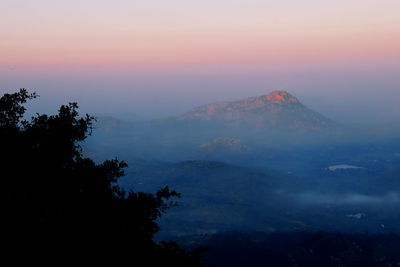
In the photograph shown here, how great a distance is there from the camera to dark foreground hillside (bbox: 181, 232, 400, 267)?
172 m

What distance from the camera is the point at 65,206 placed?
16.5 m

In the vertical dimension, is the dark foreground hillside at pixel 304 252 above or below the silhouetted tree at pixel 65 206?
below

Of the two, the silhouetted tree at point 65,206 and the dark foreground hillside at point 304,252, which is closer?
the silhouetted tree at point 65,206

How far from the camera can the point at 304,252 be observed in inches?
7224

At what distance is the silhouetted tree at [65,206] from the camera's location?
13.7 metres

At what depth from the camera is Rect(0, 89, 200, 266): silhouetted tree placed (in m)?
13.7

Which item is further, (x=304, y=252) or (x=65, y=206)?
(x=304, y=252)

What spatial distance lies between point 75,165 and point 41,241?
7988mm

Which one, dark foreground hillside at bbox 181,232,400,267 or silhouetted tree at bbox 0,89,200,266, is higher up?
silhouetted tree at bbox 0,89,200,266

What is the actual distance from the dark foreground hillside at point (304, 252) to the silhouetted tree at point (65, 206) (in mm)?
153921

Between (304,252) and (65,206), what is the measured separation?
7323 inches

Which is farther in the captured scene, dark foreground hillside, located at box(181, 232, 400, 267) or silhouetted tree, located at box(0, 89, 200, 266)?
Answer: dark foreground hillside, located at box(181, 232, 400, 267)

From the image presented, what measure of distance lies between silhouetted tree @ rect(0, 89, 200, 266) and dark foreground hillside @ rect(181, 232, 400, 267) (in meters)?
154

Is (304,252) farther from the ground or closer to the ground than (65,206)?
closer to the ground
